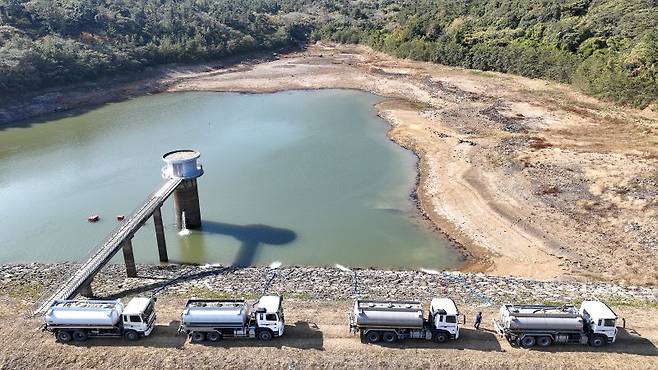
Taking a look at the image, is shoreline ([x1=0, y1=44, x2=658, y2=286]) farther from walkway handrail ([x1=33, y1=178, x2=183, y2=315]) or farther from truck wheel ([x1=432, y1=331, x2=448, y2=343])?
walkway handrail ([x1=33, y1=178, x2=183, y2=315])

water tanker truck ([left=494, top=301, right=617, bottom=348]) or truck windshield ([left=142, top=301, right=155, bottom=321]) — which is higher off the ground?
truck windshield ([left=142, top=301, right=155, bottom=321])

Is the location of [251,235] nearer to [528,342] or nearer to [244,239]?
[244,239]

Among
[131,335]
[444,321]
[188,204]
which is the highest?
[444,321]

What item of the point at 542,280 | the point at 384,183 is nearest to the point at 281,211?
the point at 384,183

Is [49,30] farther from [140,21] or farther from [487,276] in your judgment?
[487,276]

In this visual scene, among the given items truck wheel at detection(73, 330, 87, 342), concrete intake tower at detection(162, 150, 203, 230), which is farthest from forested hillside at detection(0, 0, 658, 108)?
truck wheel at detection(73, 330, 87, 342)

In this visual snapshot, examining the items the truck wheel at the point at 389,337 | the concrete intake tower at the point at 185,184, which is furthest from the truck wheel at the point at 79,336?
the concrete intake tower at the point at 185,184

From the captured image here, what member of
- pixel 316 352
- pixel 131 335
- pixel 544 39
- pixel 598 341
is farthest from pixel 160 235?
pixel 544 39

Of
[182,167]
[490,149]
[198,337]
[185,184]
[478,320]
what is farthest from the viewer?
[490,149]
